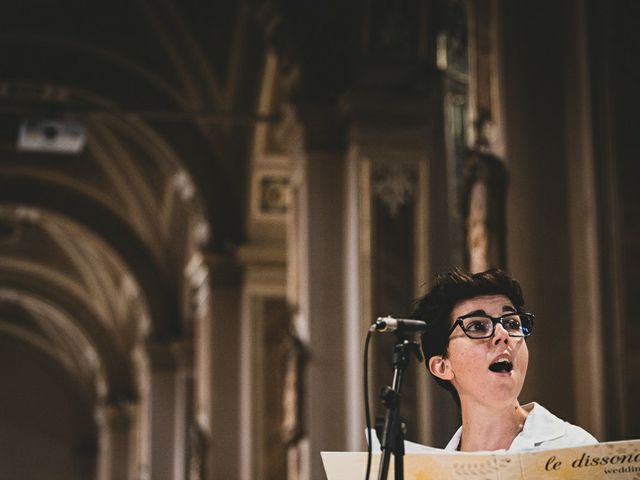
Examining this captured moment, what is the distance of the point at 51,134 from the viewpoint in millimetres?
13836

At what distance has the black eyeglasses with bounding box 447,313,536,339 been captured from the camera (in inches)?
130

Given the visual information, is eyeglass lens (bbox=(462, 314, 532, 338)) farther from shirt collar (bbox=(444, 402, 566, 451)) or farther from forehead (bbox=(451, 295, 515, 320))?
shirt collar (bbox=(444, 402, 566, 451))

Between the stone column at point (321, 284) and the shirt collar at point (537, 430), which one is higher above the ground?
the stone column at point (321, 284)

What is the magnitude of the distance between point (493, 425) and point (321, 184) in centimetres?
867

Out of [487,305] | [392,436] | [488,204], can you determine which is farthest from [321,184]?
[392,436]

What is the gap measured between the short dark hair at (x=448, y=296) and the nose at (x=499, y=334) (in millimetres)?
113

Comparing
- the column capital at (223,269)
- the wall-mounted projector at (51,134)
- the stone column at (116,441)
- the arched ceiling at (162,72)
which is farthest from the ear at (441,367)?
the stone column at (116,441)

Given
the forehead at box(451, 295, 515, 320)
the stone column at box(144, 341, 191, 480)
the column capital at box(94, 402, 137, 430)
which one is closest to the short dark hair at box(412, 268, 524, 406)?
the forehead at box(451, 295, 515, 320)

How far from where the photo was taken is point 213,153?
655 inches

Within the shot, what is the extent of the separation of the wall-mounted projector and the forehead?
10.7 metres

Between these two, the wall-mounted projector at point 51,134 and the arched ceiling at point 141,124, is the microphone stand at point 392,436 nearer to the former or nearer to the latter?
the arched ceiling at point 141,124

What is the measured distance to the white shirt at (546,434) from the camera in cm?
318

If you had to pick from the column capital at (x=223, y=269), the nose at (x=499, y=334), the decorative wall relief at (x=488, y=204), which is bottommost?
the nose at (x=499, y=334)

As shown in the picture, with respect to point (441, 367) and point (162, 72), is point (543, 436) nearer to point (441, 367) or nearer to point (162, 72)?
point (441, 367)
